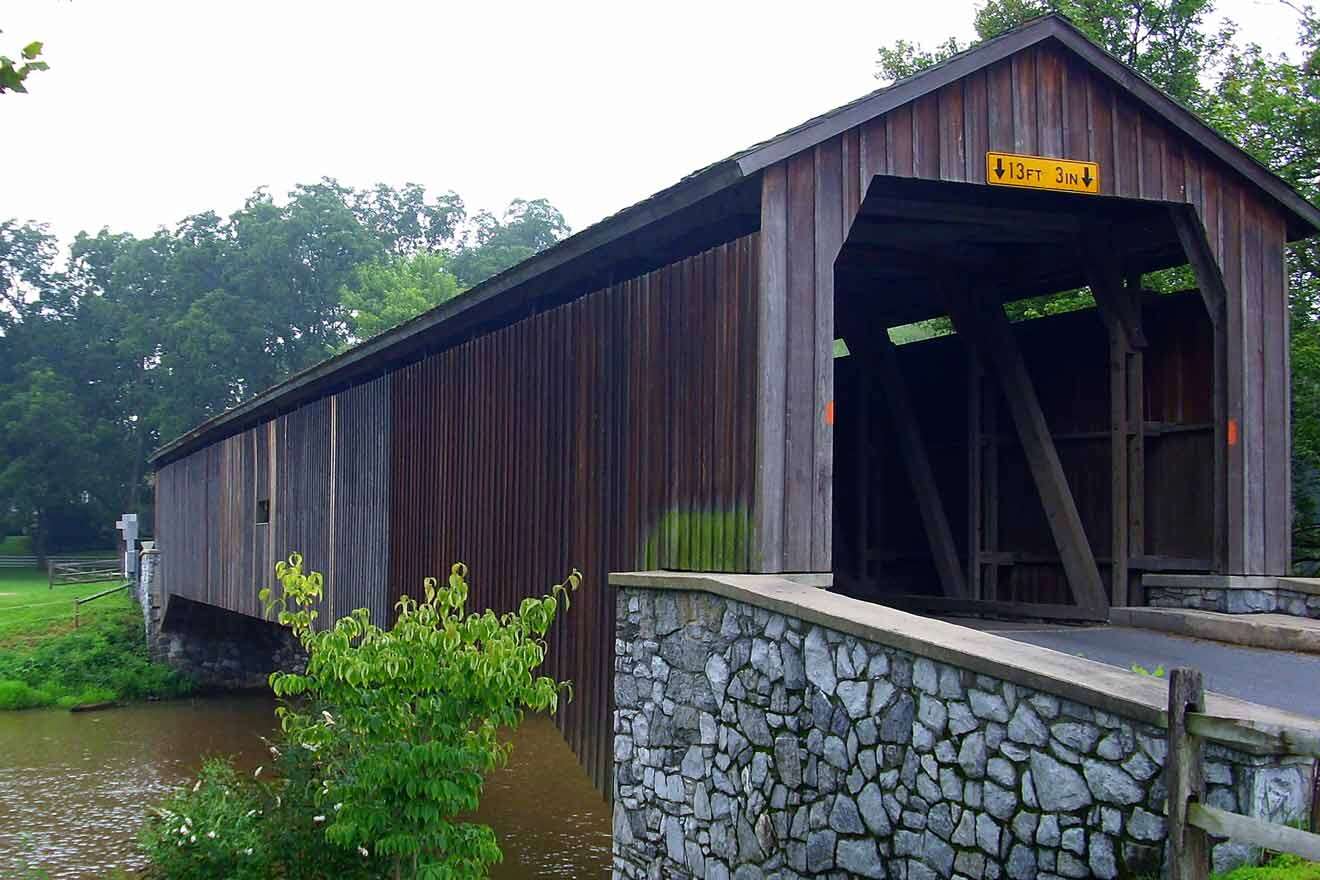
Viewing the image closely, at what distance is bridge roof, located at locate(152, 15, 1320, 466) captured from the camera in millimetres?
7055

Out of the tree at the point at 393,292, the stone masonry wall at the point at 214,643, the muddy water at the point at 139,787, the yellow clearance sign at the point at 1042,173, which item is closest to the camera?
the yellow clearance sign at the point at 1042,173

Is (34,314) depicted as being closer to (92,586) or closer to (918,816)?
(92,586)

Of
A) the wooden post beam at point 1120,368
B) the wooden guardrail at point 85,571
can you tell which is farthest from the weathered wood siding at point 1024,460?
the wooden guardrail at point 85,571

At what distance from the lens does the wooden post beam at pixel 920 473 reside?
10.6 metres

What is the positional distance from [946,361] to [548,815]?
19.6 feet

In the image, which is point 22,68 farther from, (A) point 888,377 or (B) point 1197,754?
(A) point 888,377

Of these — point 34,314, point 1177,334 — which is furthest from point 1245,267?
point 34,314

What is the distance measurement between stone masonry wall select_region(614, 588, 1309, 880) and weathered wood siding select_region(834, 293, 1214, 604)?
4076 mm

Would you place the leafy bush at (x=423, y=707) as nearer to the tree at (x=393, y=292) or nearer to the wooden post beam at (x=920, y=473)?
the wooden post beam at (x=920, y=473)

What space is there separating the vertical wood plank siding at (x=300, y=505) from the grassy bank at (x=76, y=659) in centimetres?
285

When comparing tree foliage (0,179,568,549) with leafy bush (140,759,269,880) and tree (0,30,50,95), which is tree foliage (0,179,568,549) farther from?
tree (0,30,50,95)

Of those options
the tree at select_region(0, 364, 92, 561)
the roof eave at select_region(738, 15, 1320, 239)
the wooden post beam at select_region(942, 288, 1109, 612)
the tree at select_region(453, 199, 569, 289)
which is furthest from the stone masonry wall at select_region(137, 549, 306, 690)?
the tree at select_region(453, 199, 569, 289)

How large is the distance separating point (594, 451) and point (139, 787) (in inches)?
363

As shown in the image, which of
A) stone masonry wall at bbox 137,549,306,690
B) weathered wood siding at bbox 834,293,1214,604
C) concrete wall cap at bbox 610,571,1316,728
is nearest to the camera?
concrete wall cap at bbox 610,571,1316,728
